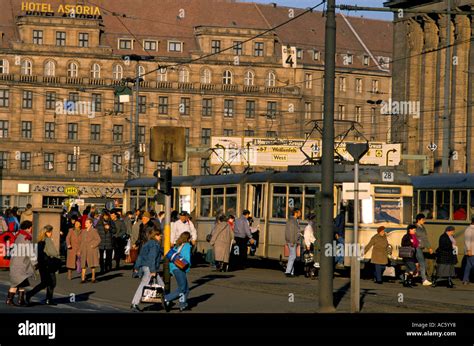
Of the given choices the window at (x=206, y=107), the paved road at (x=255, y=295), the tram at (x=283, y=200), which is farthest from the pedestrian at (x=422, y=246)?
the window at (x=206, y=107)

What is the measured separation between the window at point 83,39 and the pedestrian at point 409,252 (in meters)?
80.2

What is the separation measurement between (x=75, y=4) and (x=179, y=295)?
8874cm

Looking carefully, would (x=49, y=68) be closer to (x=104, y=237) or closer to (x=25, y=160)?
(x=25, y=160)

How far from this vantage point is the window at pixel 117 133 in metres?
113

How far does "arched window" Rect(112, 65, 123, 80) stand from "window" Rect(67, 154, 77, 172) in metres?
7.55

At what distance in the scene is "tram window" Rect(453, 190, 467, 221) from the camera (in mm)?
37781

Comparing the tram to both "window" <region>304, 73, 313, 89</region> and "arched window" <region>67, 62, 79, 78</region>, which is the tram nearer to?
"arched window" <region>67, 62, 79, 78</region>

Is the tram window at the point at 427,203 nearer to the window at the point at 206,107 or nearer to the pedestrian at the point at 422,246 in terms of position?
the pedestrian at the point at 422,246

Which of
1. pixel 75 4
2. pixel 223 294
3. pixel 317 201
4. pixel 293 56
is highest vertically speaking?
pixel 75 4

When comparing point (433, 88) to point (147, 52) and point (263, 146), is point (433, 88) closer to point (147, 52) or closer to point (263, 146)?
point (263, 146)

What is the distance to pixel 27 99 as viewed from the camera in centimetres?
11125
